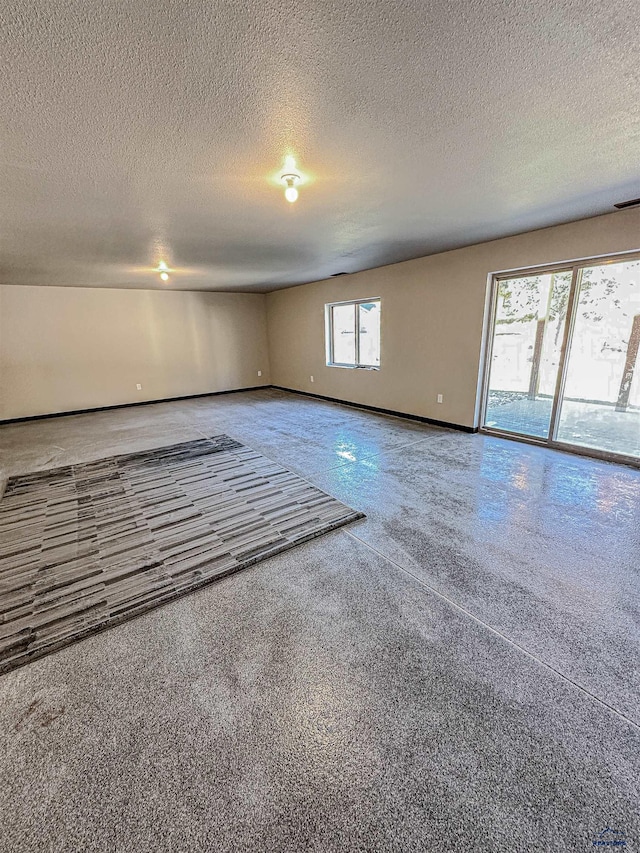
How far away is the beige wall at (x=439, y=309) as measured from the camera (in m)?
3.41

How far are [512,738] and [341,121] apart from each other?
8.69ft

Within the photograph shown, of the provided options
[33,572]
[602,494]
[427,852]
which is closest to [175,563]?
[33,572]

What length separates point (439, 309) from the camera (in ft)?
15.5

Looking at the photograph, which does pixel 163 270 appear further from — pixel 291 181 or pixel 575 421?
pixel 575 421

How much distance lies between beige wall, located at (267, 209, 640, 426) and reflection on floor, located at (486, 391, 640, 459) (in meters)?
0.40

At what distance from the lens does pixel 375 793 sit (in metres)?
1.06

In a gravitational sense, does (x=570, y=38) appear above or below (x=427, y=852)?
above

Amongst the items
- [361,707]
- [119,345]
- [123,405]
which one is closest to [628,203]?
[361,707]

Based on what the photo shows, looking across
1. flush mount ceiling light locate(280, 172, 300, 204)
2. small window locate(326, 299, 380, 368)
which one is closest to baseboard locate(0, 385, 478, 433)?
small window locate(326, 299, 380, 368)

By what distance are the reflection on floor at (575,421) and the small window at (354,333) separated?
218 centimetres

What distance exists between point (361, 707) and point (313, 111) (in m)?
2.53

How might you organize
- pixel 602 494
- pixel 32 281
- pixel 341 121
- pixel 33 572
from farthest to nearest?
pixel 32 281, pixel 602 494, pixel 33 572, pixel 341 121

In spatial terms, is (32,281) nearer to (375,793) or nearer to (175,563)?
(175,563)

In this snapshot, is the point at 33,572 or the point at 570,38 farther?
the point at 33,572
